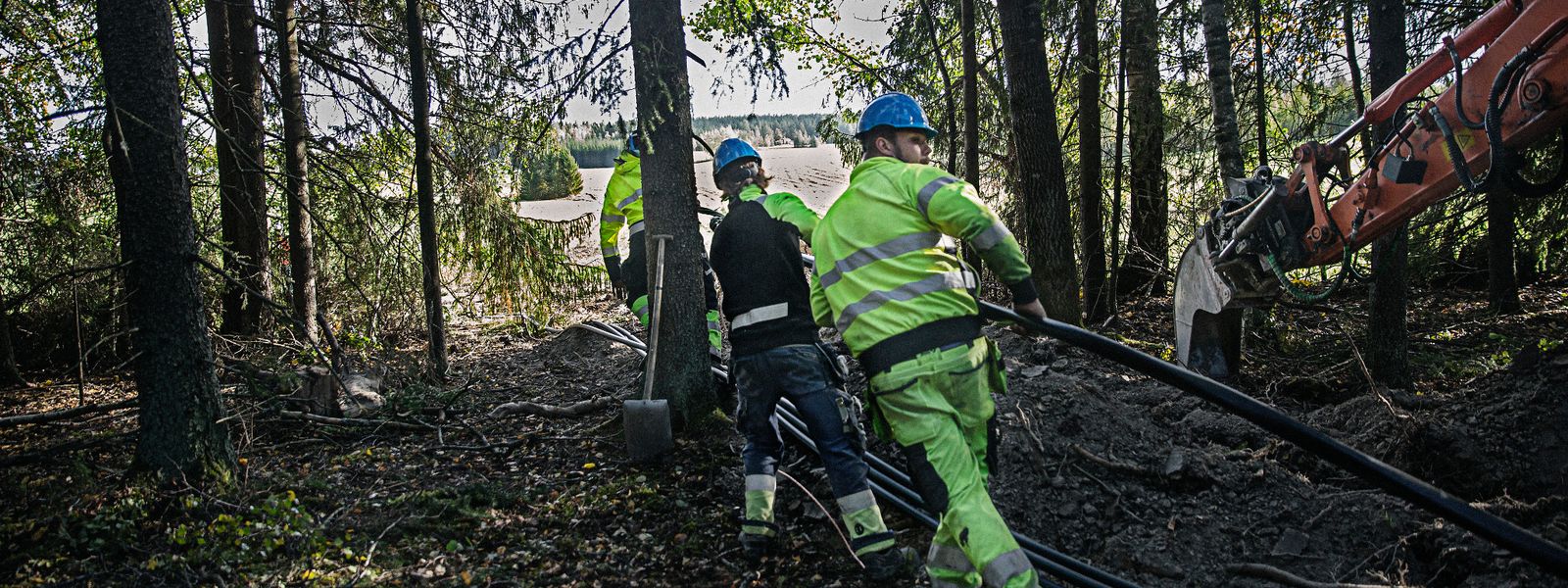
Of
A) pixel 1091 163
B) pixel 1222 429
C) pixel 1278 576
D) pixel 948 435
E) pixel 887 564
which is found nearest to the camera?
pixel 948 435

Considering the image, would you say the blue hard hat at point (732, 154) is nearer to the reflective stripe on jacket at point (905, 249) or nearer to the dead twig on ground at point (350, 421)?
the reflective stripe on jacket at point (905, 249)

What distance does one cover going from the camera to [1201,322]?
6.07 m

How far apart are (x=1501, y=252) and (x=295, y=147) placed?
40.6ft

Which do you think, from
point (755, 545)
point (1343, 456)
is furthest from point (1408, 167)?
point (755, 545)

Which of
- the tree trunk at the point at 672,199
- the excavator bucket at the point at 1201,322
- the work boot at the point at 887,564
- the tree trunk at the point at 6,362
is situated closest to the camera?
the work boot at the point at 887,564

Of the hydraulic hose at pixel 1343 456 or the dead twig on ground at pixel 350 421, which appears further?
the dead twig on ground at pixel 350 421

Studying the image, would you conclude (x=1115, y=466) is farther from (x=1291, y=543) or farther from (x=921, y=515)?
(x=921, y=515)

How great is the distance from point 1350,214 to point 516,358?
7.44 m

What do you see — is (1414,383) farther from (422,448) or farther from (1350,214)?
(422,448)

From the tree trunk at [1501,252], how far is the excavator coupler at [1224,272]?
5.46 metres

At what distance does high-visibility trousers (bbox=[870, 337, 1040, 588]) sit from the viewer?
3241 mm

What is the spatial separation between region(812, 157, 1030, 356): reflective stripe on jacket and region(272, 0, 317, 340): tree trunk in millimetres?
6720

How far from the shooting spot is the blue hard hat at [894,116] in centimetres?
371

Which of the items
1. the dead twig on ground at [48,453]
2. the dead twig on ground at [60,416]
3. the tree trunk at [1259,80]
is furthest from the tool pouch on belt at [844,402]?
the tree trunk at [1259,80]
